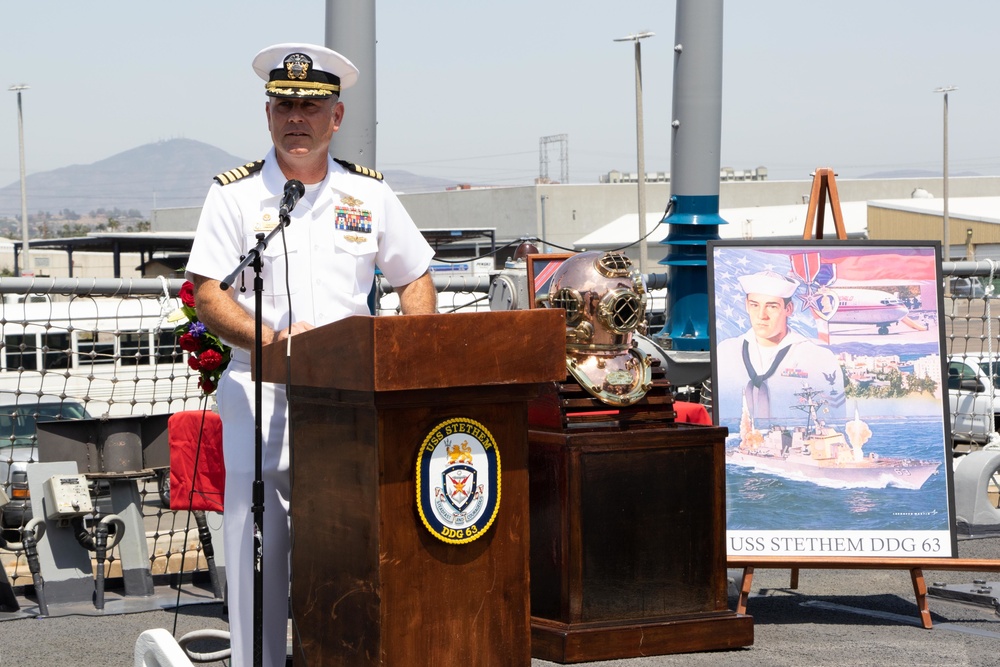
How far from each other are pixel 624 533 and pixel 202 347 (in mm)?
1924

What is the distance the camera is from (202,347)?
5129mm

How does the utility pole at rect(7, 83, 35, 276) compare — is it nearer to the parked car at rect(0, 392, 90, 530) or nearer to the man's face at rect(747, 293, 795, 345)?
the parked car at rect(0, 392, 90, 530)

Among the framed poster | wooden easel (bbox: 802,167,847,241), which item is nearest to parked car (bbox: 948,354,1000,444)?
the framed poster

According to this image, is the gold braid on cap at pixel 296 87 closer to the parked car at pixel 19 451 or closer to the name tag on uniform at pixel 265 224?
the name tag on uniform at pixel 265 224

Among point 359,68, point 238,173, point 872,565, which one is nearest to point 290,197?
point 238,173

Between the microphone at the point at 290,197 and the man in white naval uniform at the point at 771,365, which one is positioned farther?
the man in white naval uniform at the point at 771,365

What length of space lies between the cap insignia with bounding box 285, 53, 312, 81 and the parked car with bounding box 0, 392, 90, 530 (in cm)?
Result: 335

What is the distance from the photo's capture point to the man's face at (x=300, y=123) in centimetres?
324

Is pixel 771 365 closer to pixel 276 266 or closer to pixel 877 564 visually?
pixel 877 564

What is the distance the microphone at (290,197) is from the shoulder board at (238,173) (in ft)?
1.22

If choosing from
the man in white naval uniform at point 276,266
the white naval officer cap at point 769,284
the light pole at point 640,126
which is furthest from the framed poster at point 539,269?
the light pole at point 640,126

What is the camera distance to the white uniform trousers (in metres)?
3.17

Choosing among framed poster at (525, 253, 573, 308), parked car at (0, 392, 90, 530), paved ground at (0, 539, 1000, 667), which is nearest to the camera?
paved ground at (0, 539, 1000, 667)

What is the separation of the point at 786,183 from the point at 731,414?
69.7 meters
